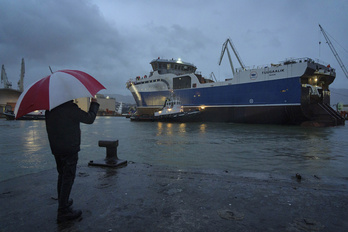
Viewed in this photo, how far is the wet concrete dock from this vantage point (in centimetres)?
219

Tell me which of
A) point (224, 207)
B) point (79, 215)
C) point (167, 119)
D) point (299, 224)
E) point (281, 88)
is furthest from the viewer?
point (167, 119)

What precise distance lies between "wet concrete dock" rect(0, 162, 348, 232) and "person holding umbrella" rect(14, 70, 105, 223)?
43cm

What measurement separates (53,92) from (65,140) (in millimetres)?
558

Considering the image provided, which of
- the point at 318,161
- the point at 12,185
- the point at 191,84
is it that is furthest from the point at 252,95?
the point at 12,185

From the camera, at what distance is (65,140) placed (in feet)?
7.64

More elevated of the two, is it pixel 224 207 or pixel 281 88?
pixel 281 88

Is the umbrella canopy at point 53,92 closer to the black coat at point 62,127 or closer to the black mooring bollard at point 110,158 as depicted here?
the black coat at point 62,127

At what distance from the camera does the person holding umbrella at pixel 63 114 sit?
7.35 feet

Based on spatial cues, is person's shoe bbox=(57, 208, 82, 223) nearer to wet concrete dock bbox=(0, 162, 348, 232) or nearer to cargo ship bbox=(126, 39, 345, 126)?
wet concrete dock bbox=(0, 162, 348, 232)

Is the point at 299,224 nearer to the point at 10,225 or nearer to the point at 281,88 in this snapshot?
the point at 10,225

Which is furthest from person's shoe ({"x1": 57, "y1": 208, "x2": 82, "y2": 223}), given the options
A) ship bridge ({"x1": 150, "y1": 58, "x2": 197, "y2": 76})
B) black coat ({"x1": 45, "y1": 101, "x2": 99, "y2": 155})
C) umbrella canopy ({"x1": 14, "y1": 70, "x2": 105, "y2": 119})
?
ship bridge ({"x1": 150, "y1": 58, "x2": 197, "y2": 76})

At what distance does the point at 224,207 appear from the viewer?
2580mm

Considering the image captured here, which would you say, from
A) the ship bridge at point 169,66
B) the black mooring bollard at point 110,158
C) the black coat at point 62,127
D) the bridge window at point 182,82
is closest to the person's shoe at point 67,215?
the black coat at point 62,127

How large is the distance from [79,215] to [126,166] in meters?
2.26
